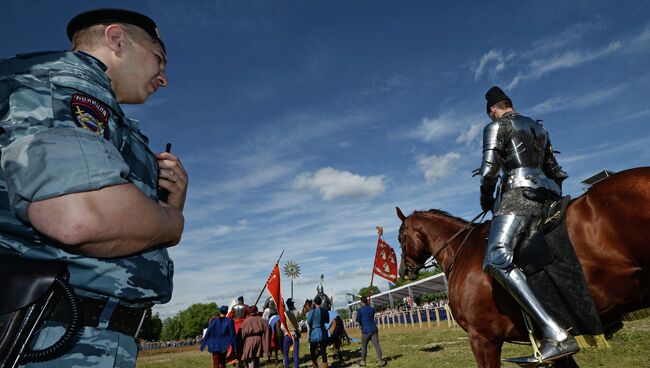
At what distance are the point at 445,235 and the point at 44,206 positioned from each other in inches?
228

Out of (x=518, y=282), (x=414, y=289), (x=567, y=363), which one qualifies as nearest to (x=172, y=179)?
(x=518, y=282)

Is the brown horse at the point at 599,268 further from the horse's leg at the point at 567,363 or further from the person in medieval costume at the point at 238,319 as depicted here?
the person in medieval costume at the point at 238,319

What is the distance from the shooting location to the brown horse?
3.38 m

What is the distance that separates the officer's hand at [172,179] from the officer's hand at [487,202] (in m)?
4.10

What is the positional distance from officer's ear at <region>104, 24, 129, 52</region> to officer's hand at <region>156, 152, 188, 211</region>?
52cm

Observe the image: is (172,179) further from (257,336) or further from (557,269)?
(257,336)

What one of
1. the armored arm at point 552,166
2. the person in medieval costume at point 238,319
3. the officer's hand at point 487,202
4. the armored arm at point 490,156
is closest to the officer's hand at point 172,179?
the armored arm at point 490,156

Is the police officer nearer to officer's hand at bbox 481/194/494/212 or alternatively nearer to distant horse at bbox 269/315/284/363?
officer's hand at bbox 481/194/494/212

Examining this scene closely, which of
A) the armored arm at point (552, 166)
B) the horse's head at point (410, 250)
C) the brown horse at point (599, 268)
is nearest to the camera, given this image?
the brown horse at point (599, 268)

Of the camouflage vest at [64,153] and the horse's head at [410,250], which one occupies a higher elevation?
the horse's head at [410,250]

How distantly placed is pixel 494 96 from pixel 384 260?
10622mm

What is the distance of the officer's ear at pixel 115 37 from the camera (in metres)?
1.63

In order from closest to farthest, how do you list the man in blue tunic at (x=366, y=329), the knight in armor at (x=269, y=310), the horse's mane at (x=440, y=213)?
the horse's mane at (x=440, y=213) → the man in blue tunic at (x=366, y=329) → the knight in armor at (x=269, y=310)

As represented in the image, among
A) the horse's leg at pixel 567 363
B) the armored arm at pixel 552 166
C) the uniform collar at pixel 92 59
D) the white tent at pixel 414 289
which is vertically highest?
the white tent at pixel 414 289
